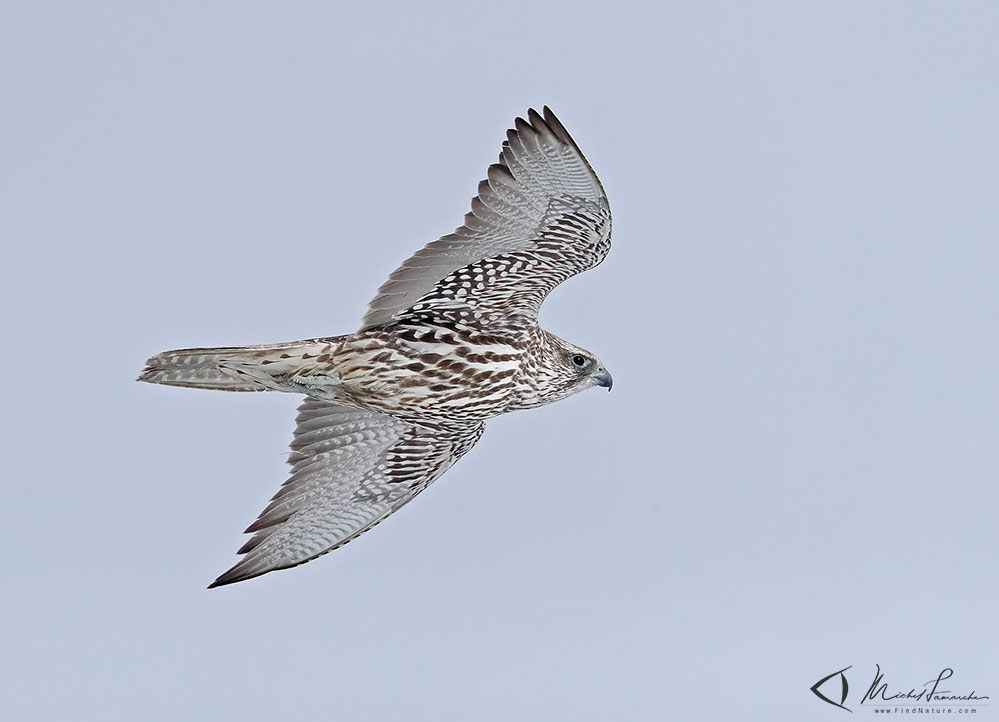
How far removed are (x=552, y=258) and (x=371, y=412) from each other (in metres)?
2.55

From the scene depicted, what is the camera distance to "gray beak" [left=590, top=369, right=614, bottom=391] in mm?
13352

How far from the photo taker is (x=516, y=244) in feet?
40.4

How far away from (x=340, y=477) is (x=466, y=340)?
7.04ft

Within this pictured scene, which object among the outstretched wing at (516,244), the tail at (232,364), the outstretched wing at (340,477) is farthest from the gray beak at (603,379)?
the tail at (232,364)

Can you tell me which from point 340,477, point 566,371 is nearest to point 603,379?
point 566,371

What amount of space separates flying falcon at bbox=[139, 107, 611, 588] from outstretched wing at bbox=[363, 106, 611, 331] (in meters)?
0.01

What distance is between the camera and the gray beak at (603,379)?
13352 millimetres

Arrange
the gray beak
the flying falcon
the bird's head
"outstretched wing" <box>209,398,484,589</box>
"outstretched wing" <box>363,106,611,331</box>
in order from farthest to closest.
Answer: "outstretched wing" <box>209,398,484,589</box> < the gray beak < the bird's head < the flying falcon < "outstretched wing" <box>363,106,611,331</box>

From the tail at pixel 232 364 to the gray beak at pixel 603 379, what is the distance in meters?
2.36

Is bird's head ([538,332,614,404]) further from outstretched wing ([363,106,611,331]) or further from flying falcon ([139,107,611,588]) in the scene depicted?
outstretched wing ([363,106,611,331])

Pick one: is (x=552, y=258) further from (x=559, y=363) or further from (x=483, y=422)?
(x=483, y=422)

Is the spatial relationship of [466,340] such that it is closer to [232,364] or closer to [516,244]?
[516,244]

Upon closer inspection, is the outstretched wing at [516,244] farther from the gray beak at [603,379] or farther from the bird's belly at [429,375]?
the gray beak at [603,379]

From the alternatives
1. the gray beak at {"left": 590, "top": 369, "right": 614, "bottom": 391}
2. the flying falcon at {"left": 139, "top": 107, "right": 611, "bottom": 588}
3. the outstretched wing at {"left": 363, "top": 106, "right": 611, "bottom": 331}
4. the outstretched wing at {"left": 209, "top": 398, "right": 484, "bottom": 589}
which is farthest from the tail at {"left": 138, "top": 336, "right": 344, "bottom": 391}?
the gray beak at {"left": 590, "top": 369, "right": 614, "bottom": 391}
